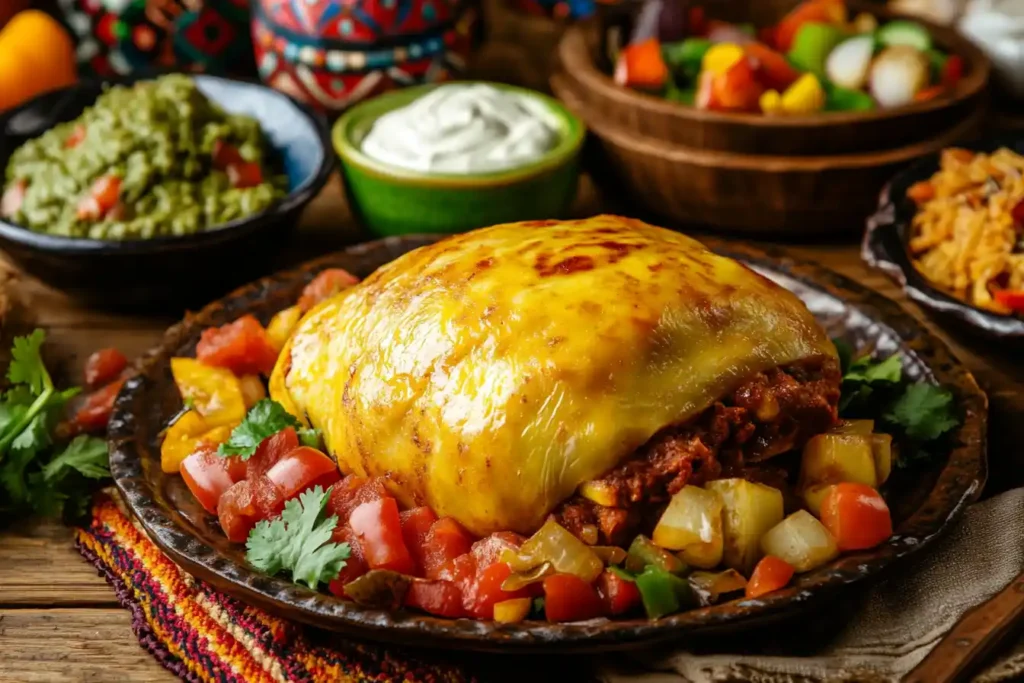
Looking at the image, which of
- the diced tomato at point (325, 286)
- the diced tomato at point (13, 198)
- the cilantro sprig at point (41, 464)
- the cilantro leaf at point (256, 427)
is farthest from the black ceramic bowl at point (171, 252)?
the cilantro leaf at point (256, 427)

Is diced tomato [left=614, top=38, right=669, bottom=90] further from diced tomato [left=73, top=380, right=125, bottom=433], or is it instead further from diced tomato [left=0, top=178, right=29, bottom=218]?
diced tomato [left=73, top=380, right=125, bottom=433]

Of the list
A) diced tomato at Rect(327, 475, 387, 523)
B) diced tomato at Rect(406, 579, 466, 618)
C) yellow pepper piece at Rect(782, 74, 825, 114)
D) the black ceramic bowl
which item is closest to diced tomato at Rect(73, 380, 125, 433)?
the black ceramic bowl

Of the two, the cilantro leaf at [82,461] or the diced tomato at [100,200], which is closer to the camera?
the cilantro leaf at [82,461]

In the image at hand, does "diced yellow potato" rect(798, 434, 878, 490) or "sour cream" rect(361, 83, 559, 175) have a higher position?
"diced yellow potato" rect(798, 434, 878, 490)

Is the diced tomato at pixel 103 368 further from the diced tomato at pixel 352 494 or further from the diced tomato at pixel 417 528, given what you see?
the diced tomato at pixel 417 528

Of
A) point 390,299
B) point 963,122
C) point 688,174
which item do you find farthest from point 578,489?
point 963,122
